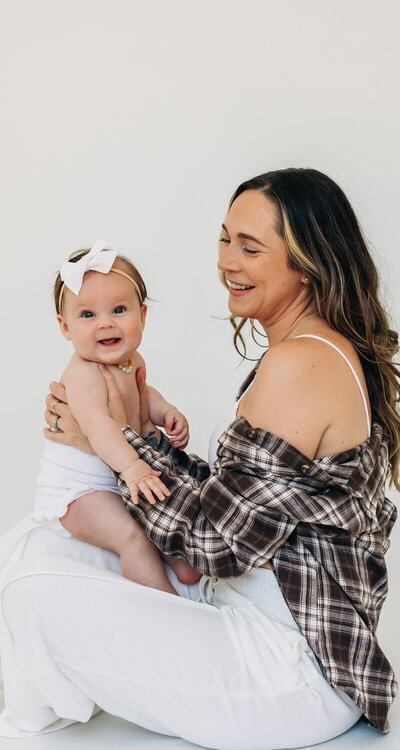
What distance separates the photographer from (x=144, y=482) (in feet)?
7.18

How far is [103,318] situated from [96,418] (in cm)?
28

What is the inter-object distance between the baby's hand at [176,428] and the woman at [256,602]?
48 centimetres

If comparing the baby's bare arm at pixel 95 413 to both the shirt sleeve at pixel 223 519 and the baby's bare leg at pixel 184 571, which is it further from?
the baby's bare leg at pixel 184 571

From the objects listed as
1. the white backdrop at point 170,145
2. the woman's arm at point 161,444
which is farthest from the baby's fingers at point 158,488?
the white backdrop at point 170,145

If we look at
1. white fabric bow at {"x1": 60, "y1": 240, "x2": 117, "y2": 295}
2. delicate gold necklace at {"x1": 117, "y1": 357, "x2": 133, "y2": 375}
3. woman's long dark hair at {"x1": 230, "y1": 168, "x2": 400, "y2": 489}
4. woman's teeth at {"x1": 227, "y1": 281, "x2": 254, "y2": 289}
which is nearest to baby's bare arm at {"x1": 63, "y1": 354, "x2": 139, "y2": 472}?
delicate gold necklace at {"x1": 117, "y1": 357, "x2": 133, "y2": 375}

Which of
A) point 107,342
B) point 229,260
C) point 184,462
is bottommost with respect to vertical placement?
point 184,462

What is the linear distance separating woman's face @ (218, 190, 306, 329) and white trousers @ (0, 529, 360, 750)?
0.78m

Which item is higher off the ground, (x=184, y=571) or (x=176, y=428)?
(x=176, y=428)

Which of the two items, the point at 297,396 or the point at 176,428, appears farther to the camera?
the point at 176,428

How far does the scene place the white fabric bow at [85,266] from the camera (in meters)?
2.39

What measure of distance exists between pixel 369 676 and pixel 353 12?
2.88 meters

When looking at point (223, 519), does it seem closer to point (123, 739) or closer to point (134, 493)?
point (134, 493)

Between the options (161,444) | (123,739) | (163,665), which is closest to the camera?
(163,665)

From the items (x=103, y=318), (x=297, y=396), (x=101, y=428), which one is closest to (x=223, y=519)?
(x=297, y=396)
